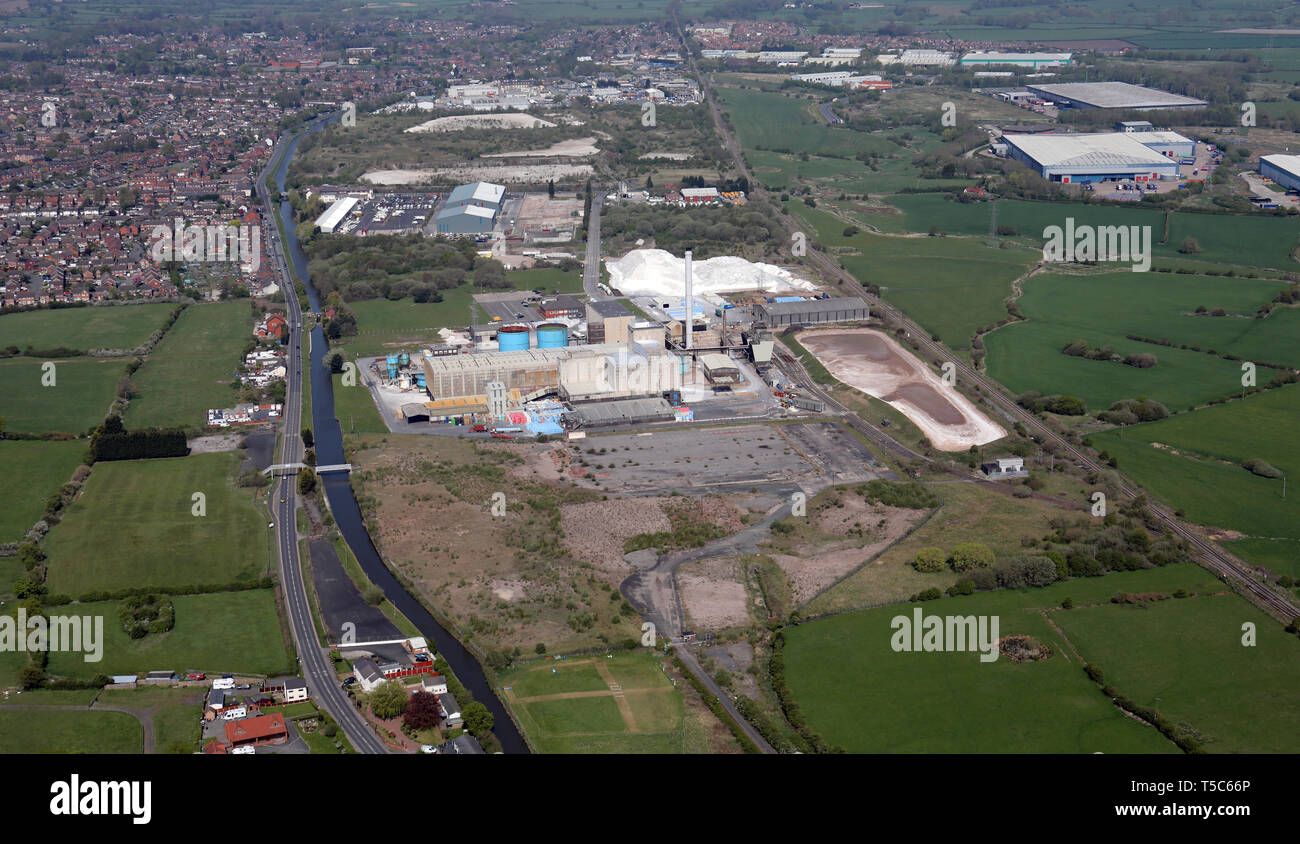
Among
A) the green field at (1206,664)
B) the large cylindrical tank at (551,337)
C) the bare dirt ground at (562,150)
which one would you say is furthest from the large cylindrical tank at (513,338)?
the bare dirt ground at (562,150)

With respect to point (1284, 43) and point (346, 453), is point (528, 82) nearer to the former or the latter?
point (1284, 43)

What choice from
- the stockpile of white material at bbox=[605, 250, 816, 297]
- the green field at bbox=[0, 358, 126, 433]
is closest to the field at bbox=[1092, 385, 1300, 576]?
the stockpile of white material at bbox=[605, 250, 816, 297]

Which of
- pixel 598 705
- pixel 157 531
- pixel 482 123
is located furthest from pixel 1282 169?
pixel 157 531

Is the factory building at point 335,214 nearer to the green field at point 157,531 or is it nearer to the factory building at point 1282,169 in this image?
the green field at point 157,531

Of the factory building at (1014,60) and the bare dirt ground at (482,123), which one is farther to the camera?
the factory building at (1014,60)

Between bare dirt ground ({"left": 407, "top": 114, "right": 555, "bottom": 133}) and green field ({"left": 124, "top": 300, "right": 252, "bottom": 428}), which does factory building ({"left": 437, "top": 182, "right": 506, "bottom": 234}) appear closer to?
green field ({"left": 124, "top": 300, "right": 252, "bottom": 428})

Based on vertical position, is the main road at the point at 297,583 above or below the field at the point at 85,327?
below
